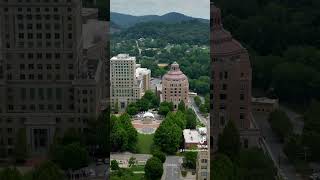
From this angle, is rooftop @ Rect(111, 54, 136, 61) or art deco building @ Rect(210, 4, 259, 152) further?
rooftop @ Rect(111, 54, 136, 61)

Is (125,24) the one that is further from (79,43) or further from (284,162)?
(284,162)

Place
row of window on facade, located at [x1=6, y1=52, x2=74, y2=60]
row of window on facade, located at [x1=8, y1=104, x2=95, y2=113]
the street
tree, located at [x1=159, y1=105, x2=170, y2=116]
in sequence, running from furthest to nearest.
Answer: tree, located at [x1=159, y1=105, x2=170, y2=116]
the street
row of window on facade, located at [x1=8, y1=104, x2=95, y2=113]
row of window on facade, located at [x1=6, y1=52, x2=74, y2=60]

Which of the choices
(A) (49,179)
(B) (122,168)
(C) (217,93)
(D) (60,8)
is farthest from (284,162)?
(D) (60,8)

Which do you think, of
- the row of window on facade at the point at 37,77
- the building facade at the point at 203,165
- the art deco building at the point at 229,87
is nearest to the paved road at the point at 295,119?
the art deco building at the point at 229,87

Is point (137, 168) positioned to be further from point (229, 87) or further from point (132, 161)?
point (229, 87)

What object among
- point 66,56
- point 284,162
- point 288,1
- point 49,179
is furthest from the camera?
point 288,1

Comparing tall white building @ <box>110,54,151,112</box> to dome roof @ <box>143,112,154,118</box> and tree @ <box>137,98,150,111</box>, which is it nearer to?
tree @ <box>137,98,150,111</box>

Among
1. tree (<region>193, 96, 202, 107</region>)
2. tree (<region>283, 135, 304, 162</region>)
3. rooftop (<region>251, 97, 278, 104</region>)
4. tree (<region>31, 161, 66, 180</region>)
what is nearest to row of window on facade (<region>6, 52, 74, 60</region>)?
tree (<region>31, 161, 66, 180</region>)
